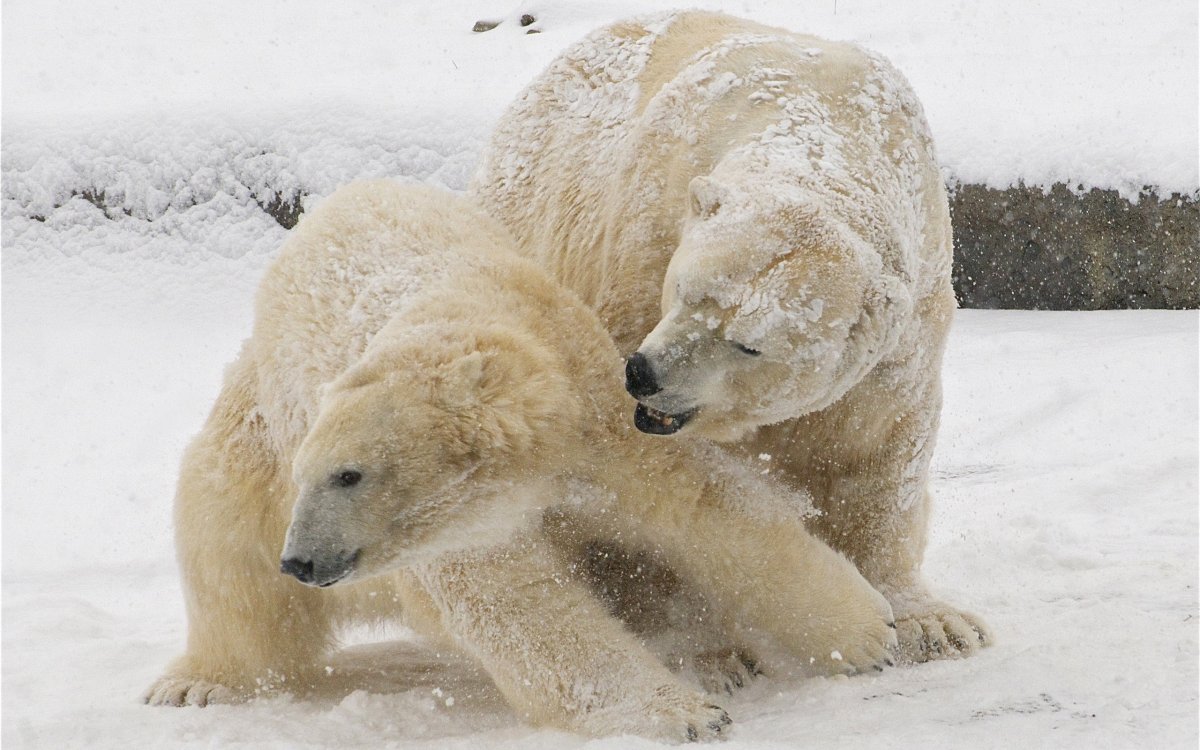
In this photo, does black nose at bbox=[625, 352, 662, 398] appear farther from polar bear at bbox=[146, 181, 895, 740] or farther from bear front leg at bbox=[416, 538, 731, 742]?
bear front leg at bbox=[416, 538, 731, 742]

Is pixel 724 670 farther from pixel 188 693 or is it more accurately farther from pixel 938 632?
pixel 188 693

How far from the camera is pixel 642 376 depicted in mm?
3078

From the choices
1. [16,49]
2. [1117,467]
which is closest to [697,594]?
[1117,467]

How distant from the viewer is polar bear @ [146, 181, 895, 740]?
9.68 feet

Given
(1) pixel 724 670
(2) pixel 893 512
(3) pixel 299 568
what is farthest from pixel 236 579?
(2) pixel 893 512

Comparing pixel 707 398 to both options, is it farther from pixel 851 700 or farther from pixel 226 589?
pixel 226 589

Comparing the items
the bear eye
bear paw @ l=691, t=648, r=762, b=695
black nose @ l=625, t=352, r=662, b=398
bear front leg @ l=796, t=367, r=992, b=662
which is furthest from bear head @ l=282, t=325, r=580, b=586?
bear front leg @ l=796, t=367, r=992, b=662

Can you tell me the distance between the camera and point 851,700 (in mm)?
3207

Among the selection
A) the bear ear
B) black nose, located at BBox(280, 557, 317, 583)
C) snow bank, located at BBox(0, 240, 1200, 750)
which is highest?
the bear ear

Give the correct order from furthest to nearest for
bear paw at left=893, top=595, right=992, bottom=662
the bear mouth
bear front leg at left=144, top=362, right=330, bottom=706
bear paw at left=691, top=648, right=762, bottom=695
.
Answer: bear front leg at left=144, top=362, right=330, bottom=706
bear paw at left=893, top=595, right=992, bottom=662
bear paw at left=691, top=648, right=762, bottom=695
the bear mouth

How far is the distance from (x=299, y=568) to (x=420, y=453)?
37cm

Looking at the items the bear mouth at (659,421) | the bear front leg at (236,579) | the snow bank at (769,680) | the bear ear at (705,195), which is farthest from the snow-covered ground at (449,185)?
the bear ear at (705,195)

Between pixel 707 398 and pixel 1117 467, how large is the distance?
9.75 feet

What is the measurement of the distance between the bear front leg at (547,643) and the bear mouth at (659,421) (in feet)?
1.42
